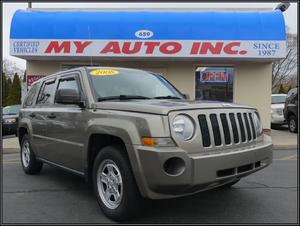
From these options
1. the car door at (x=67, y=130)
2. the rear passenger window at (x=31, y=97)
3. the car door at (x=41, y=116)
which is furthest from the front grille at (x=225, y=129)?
the rear passenger window at (x=31, y=97)

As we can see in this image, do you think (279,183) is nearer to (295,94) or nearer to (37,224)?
(37,224)

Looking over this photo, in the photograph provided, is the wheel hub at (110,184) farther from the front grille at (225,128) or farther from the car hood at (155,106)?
the front grille at (225,128)

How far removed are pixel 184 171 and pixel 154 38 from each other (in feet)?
30.5

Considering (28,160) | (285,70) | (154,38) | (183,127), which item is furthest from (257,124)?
(285,70)

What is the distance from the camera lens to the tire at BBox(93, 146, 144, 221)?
397cm

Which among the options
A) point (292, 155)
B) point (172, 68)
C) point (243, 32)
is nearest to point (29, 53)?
point (172, 68)

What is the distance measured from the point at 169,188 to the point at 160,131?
600 mm

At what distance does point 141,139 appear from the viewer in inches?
150

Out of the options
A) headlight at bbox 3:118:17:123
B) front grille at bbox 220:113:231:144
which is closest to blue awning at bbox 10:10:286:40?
headlight at bbox 3:118:17:123

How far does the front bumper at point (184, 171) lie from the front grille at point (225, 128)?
140 millimetres

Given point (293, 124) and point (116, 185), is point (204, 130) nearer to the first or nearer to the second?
point (116, 185)

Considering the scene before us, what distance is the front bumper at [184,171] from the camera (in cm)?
367

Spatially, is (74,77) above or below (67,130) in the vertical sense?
above

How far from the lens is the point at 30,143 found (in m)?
6.52
